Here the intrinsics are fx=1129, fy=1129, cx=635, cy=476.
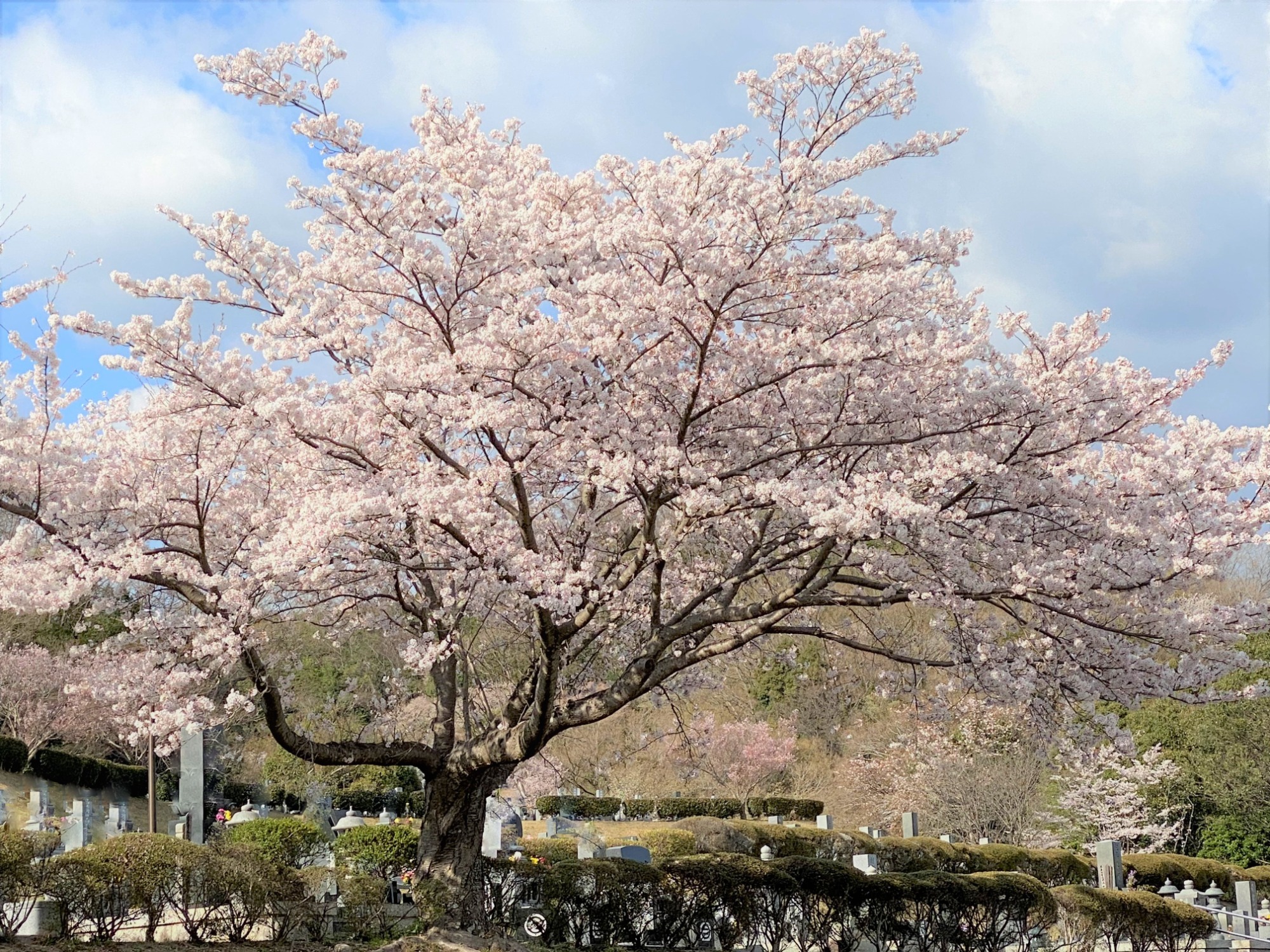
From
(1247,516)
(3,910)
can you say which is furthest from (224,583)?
(1247,516)

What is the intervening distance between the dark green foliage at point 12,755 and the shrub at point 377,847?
1726 centimetres

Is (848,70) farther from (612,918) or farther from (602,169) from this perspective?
(612,918)

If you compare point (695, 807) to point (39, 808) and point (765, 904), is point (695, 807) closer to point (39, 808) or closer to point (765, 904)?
point (39, 808)

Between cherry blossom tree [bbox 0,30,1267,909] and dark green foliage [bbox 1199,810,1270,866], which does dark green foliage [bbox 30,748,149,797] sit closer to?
cherry blossom tree [bbox 0,30,1267,909]

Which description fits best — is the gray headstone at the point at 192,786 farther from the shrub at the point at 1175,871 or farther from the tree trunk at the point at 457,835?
the shrub at the point at 1175,871

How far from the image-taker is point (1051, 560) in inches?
340

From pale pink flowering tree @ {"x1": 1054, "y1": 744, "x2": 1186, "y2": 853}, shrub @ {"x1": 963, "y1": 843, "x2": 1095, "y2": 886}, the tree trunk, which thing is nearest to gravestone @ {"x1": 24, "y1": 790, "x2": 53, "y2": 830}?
the tree trunk

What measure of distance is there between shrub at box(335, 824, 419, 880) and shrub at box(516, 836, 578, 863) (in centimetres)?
270

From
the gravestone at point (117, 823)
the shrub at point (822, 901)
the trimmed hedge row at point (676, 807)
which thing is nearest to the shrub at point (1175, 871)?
the shrub at point (822, 901)

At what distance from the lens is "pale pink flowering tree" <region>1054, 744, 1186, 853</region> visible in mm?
24234

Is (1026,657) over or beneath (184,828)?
over

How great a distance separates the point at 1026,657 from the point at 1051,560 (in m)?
1.30

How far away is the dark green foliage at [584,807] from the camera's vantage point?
103 ft

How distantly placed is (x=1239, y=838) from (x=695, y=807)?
13852mm
